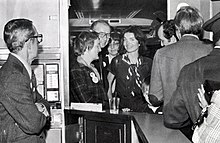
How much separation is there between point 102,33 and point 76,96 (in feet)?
2.04

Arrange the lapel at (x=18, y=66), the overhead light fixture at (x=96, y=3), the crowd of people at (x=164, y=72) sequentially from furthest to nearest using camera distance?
the overhead light fixture at (x=96, y=3)
the lapel at (x=18, y=66)
the crowd of people at (x=164, y=72)

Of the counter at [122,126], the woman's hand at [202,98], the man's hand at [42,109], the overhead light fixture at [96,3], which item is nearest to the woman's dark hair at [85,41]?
the counter at [122,126]

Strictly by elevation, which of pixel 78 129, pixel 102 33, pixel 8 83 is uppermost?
pixel 102 33

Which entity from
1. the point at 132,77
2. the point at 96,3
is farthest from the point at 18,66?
the point at 96,3

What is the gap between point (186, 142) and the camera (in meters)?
2.02

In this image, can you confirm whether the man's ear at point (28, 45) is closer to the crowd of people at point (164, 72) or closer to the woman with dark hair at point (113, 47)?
the crowd of people at point (164, 72)

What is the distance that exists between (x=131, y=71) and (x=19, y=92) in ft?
4.71

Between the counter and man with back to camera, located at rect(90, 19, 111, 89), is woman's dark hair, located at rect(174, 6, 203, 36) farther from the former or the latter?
man with back to camera, located at rect(90, 19, 111, 89)

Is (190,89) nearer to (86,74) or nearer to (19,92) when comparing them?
(19,92)

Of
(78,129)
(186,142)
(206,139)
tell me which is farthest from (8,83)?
(78,129)

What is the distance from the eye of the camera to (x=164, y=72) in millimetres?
2854

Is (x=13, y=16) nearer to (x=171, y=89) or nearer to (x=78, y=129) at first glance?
(x=78, y=129)

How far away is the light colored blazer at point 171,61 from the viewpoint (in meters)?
2.71

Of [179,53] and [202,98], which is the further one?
[179,53]
